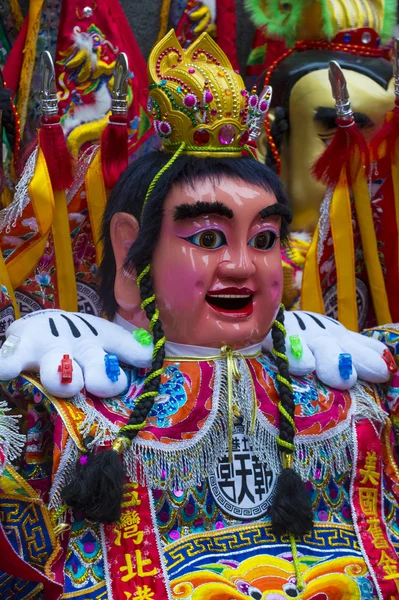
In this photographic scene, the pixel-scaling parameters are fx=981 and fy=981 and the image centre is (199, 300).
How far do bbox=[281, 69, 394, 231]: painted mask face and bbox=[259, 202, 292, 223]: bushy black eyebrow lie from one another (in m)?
0.88

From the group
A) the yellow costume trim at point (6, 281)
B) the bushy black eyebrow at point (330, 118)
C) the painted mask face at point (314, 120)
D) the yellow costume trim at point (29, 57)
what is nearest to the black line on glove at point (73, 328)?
the yellow costume trim at point (6, 281)

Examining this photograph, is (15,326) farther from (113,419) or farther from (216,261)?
(216,261)

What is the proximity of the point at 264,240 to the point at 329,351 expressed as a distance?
12.5 inches

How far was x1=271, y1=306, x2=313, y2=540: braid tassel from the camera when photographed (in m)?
2.13

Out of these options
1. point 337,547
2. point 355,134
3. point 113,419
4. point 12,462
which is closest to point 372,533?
point 337,547

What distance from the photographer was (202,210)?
7.09 ft

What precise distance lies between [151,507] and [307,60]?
177 cm

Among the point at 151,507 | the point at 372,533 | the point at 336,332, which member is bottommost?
the point at 372,533

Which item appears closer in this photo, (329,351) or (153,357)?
(153,357)

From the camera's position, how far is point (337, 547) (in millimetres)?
2188

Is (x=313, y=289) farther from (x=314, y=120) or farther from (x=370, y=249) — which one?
(x=314, y=120)

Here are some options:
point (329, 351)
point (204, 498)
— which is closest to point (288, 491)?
point (204, 498)

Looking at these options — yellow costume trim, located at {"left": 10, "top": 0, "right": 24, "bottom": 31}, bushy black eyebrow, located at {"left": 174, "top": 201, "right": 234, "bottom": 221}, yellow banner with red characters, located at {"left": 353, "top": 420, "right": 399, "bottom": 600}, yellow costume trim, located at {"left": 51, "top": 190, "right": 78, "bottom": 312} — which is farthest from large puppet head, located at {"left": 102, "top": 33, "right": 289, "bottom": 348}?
yellow costume trim, located at {"left": 10, "top": 0, "right": 24, "bottom": 31}

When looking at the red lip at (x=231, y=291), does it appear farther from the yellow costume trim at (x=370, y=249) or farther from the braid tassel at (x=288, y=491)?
the yellow costume trim at (x=370, y=249)
